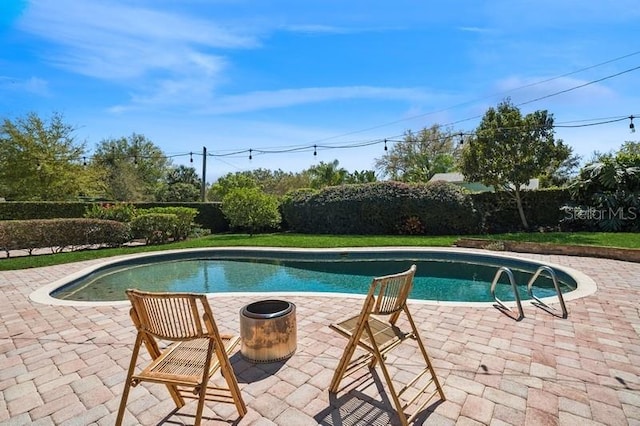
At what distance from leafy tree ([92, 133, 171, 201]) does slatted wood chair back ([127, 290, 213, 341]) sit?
26.8 m

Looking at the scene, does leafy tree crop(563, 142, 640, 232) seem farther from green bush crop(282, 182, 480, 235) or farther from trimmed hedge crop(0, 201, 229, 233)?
trimmed hedge crop(0, 201, 229, 233)

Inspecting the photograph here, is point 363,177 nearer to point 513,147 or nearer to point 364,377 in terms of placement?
point 513,147

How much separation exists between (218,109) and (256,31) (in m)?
10.9

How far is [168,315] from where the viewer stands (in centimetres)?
208

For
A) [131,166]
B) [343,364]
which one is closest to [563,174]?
[343,364]

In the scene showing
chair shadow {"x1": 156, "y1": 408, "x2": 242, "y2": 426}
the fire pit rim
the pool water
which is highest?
the fire pit rim

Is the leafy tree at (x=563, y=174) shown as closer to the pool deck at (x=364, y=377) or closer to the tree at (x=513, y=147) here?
the tree at (x=513, y=147)

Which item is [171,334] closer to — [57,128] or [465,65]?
[465,65]

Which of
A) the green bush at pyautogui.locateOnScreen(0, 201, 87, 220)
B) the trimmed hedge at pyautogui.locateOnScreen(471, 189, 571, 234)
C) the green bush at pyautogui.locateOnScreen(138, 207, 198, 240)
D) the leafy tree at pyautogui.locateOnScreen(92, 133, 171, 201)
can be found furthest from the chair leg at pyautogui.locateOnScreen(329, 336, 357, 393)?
the leafy tree at pyautogui.locateOnScreen(92, 133, 171, 201)

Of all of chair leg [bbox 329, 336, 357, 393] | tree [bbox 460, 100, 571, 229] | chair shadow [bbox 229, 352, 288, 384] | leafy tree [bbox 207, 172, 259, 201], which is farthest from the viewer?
leafy tree [bbox 207, 172, 259, 201]

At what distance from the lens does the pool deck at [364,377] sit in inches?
93.6

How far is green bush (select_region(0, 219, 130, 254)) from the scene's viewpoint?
10.3 m

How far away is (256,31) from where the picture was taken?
945cm

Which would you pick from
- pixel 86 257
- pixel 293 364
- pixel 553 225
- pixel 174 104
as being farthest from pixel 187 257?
pixel 553 225
